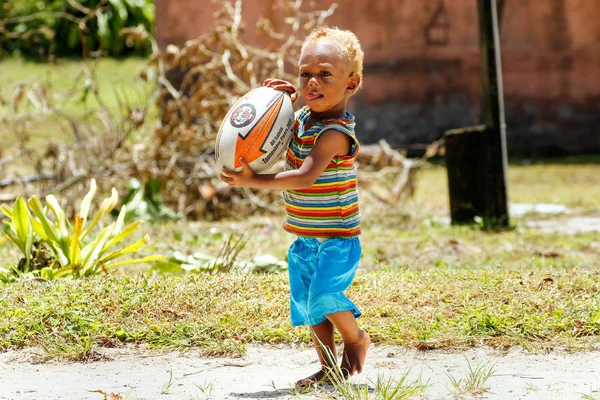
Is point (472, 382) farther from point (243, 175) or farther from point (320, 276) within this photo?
point (243, 175)

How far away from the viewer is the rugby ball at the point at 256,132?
3.97 m

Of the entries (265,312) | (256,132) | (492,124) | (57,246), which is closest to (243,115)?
(256,132)

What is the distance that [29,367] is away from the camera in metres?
4.31

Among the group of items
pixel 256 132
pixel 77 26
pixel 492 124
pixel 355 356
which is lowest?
pixel 355 356

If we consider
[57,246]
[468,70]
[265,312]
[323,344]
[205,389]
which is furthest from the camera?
[468,70]

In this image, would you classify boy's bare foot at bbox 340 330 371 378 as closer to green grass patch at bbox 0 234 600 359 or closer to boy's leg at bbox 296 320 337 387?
boy's leg at bbox 296 320 337 387

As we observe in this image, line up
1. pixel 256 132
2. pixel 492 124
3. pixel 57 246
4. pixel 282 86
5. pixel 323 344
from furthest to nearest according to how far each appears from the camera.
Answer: pixel 492 124
pixel 57 246
pixel 282 86
pixel 323 344
pixel 256 132

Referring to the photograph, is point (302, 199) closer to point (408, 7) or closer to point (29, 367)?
point (29, 367)

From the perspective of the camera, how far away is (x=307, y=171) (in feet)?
12.8

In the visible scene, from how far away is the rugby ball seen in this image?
3973mm

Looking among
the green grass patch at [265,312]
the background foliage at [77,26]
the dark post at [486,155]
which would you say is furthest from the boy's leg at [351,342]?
the background foliage at [77,26]

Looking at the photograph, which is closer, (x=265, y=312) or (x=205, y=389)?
(x=205, y=389)

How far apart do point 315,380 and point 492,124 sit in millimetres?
5087

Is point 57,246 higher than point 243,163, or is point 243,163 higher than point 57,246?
point 243,163
